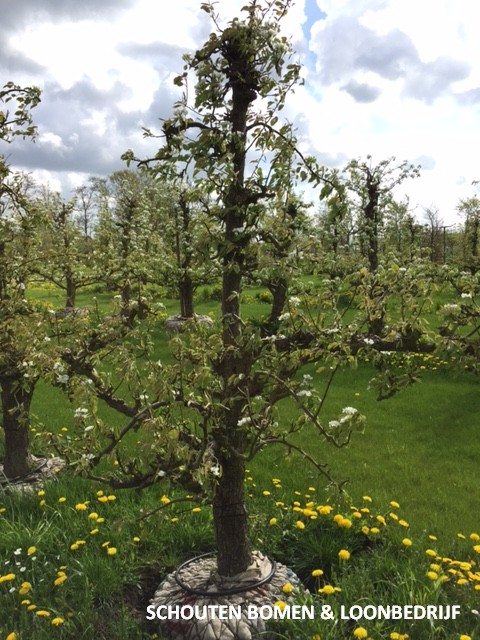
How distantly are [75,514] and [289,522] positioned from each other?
6.55 ft

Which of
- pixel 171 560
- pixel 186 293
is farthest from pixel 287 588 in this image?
pixel 186 293

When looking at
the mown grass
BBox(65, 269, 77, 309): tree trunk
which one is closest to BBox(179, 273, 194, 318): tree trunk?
BBox(65, 269, 77, 309): tree trunk

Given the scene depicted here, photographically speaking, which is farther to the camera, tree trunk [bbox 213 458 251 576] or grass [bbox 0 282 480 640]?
tree trunk [bbox 213 458 251 576]

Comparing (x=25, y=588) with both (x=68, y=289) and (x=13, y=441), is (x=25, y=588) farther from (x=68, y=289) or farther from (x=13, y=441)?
(x=68, y=289)

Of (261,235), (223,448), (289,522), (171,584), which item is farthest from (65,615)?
(261,235)

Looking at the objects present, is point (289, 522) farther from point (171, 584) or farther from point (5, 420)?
point (5, 420)

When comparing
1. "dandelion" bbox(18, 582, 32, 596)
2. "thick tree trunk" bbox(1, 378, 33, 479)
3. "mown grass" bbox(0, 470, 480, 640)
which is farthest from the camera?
"thick tree trunk" bbox(1, 378, 33, 479)

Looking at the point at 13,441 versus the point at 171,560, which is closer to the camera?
the point at 171,560

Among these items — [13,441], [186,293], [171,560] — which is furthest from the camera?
[186,293]

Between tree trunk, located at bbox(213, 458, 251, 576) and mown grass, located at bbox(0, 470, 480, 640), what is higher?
tree trunk, located at bbox(213, 458, 251, 576)

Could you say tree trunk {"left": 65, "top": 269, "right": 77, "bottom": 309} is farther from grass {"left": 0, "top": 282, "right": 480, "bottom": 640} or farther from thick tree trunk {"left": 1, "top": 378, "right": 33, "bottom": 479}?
grass {"left": 0, "top": 282, "right": 480, "bottom": 640}

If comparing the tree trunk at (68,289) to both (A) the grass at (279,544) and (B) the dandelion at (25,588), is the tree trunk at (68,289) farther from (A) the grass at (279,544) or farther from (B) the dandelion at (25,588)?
(B) the dandelion at (25,588)

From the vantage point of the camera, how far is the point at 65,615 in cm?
378

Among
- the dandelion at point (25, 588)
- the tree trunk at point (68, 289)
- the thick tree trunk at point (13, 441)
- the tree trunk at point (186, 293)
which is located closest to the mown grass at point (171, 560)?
the dandelion at point (25, 588)
